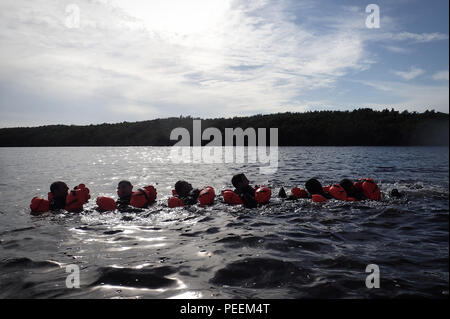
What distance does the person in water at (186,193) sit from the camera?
1149 cm

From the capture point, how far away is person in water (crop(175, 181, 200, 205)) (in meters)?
11.5

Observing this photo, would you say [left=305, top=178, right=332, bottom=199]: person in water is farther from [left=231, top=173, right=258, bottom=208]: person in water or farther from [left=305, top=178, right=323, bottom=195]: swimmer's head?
[left=231, top=173, right=258, bottom=208]: person in water

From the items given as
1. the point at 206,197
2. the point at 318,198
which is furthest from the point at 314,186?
the point at 206,197

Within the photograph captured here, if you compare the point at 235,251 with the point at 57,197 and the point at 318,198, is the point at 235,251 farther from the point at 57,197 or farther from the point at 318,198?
the point at 57,197

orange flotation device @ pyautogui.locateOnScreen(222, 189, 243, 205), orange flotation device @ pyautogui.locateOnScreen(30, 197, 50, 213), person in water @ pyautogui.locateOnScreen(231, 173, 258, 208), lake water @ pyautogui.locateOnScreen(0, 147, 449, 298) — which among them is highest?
person in water @ pyautogui.locateOnScreen(231, 173, 258, 208)

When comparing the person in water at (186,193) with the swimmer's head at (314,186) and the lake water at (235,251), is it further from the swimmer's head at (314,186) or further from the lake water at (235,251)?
the swimmer's head at (314,186)

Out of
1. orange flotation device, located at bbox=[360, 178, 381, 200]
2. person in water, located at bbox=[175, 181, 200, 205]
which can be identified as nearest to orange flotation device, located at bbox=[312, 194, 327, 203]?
orange flotation device, located at bbox=[360, 178, 381, 200]

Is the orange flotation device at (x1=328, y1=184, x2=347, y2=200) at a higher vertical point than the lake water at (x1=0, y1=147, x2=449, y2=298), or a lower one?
higher

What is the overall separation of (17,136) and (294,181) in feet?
368

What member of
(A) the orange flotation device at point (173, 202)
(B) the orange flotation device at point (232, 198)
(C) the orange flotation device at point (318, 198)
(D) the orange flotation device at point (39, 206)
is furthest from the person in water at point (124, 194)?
(C) the orange flotation device at point (318, 198)

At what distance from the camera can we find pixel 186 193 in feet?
39.2

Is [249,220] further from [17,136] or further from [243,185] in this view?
[17,136]

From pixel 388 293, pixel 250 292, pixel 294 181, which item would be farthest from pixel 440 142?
pixel 294 181

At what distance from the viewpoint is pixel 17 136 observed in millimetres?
103375
